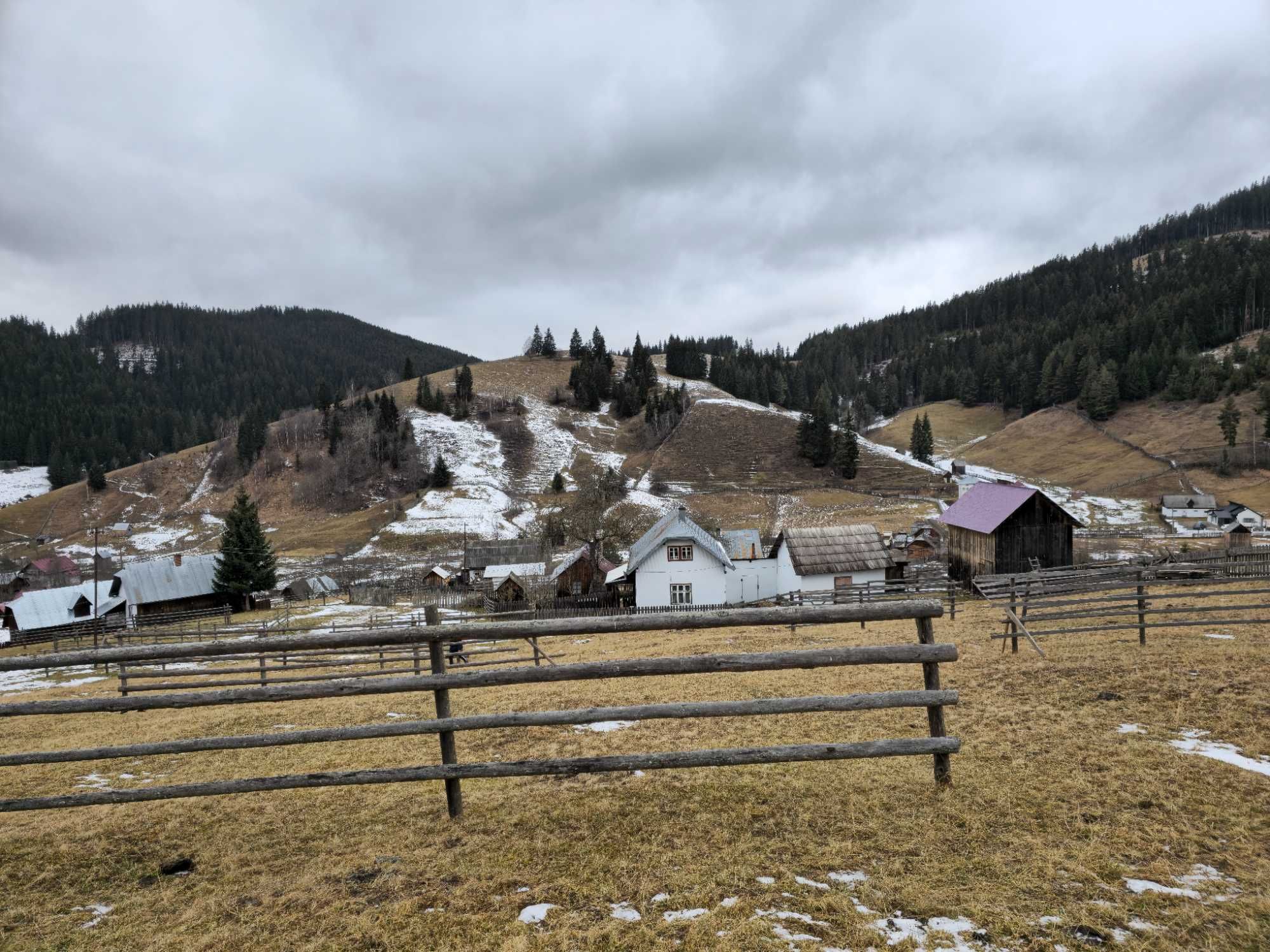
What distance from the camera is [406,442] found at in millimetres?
104688

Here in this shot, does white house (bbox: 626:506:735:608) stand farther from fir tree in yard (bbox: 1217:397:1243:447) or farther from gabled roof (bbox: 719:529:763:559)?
fir tree in yard (bbox: 1217:397:1243:447)

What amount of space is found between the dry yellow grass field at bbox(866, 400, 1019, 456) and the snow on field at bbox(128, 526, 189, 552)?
135450mm

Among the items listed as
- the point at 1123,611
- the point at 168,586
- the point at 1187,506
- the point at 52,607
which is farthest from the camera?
the point at 1187,506

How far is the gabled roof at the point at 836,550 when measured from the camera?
36.3m

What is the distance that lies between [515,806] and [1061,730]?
6.49m

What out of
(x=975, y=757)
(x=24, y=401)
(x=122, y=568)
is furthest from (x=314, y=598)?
(x=24, y=401)

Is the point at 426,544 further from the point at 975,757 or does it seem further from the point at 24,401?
the point at 24,401

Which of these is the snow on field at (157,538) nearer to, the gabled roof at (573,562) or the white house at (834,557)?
the gabled roof at (573,562)

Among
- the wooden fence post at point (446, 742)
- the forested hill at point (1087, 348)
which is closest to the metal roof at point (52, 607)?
the wooden fence post at point (446, 742)

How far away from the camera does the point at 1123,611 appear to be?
1275 centimetres

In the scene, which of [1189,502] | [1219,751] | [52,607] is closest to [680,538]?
[1219,751]

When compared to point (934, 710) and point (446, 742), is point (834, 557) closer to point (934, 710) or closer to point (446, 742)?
point (934, 710)

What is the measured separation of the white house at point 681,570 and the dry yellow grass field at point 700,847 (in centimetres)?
3020

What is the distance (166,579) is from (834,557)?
56.9 meters
